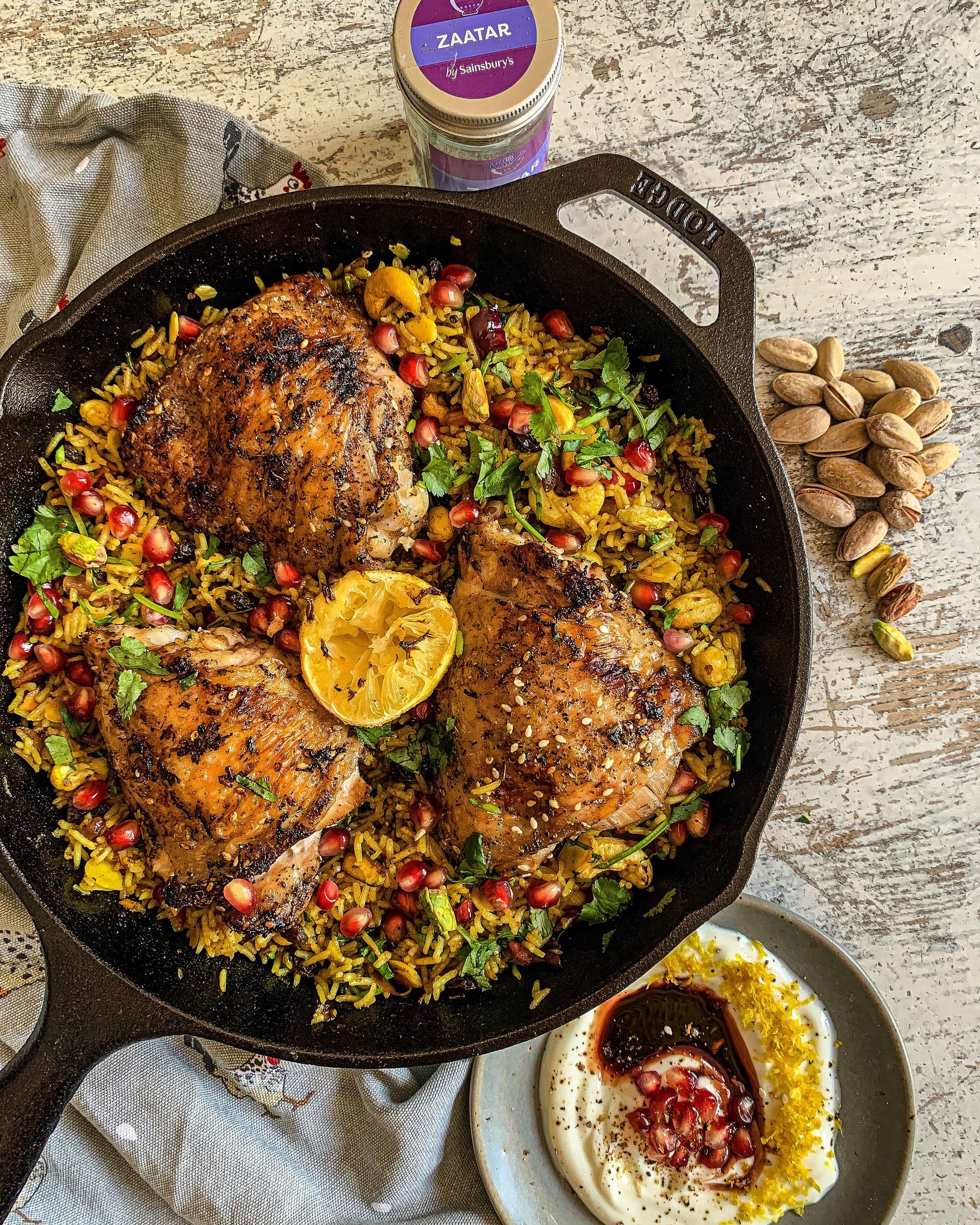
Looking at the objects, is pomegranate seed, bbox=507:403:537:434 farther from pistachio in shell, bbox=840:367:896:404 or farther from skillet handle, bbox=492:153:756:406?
pistachio in shell, bbox=840:367:896:404

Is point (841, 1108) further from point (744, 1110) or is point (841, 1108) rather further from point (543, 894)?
point (543, 894)

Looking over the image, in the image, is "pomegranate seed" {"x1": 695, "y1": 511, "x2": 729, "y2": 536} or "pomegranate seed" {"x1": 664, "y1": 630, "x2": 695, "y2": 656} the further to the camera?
"pomegranate seed" {"x1": 695, "y1": 511, "x2": 729, "y2": 536}

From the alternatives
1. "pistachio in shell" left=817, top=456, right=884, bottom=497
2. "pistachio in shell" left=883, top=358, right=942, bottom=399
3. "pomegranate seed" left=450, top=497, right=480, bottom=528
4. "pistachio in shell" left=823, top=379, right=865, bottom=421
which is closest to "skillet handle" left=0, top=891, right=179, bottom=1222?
"pomegranate seed" left=450, top=497, right=480, bottom=528

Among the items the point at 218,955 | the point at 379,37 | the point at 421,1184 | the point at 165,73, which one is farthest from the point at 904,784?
the point at 165,73

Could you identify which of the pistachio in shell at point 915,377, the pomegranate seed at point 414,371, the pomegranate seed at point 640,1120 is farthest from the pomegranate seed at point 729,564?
the pomegranate seed at point 640,1120

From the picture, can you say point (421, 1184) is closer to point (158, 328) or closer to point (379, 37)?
point (158, 328)
